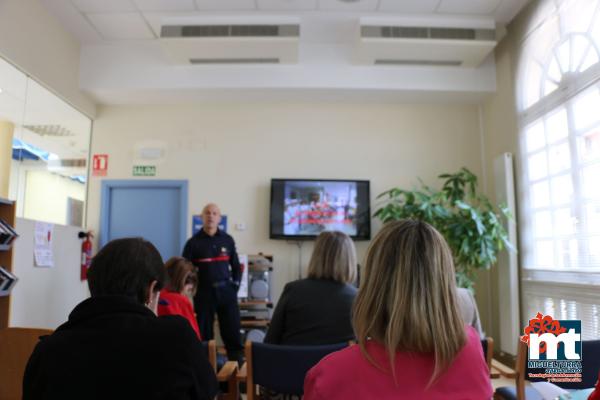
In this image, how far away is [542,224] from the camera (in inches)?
161

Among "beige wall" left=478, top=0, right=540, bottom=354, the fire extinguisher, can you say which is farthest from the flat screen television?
the fire extinguisher

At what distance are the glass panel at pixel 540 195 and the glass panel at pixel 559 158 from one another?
19 cm

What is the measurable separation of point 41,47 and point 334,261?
12.2ft

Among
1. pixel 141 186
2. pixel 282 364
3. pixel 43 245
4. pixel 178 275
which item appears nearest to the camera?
pixel 282 364

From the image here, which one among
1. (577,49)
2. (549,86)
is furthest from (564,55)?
(549,86)

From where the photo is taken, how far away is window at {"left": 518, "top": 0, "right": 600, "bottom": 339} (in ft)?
11.0

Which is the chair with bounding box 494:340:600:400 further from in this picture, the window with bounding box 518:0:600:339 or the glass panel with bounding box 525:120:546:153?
the glass panel with bounding box 525:120:546:153

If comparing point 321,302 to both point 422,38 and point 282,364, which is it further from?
point 422,38

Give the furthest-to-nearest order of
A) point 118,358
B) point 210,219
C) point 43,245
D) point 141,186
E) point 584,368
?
point 141,186, point 210,219, point 43,245, point 584,368, point 118,358

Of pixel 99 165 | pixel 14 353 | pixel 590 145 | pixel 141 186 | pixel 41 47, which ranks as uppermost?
pixel 41 47

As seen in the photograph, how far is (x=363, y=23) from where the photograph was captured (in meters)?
4.34

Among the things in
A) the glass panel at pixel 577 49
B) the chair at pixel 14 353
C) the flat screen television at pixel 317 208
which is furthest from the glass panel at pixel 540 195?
the chair at pixel 14 353

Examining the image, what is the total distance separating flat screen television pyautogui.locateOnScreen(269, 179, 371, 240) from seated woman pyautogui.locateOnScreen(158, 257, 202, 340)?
96.4 inches

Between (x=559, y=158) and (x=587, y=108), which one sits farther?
(x=559, y=158)
